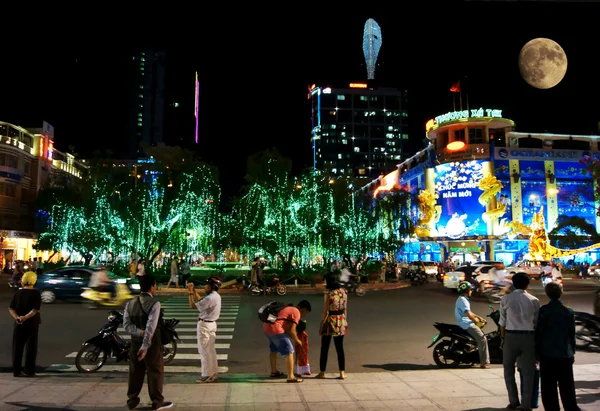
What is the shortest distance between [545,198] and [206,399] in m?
55.1

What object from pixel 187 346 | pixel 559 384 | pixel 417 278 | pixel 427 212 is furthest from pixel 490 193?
pixel 559 384

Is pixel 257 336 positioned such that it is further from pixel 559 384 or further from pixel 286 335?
pixel 559 384

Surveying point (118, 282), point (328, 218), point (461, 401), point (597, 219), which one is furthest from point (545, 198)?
point (461, 401)

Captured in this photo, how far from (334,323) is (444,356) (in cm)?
264

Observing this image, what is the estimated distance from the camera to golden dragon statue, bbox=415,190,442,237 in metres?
56.4

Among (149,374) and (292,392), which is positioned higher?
(149,374)

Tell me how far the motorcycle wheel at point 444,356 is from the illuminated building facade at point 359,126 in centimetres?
12584

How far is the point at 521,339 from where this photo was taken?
579 centimetres

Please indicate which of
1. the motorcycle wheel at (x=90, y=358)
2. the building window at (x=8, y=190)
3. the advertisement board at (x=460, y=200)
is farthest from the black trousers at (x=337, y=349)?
the building window at (x=8, y=190)

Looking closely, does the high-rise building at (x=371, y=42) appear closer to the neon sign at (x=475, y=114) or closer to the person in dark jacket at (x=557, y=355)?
the neon sign at (x=475, y=114)

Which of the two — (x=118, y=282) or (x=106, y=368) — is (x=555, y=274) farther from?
(x=106, y=368)

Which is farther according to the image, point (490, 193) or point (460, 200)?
point (460, 200)

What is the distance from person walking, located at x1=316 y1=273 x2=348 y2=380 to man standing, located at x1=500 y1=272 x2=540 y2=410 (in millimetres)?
2572

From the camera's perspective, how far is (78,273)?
19453 mm
